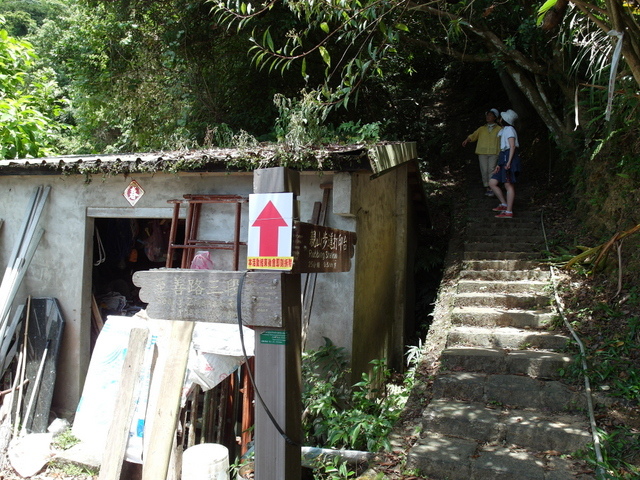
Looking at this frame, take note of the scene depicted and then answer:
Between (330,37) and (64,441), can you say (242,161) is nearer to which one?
(330,37)

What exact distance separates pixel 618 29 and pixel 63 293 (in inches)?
269

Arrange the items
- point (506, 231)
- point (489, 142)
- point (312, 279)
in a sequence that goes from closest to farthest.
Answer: point (312, 279), point (506, 231), point (489, 142)

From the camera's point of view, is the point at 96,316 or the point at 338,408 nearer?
the point at 338,408

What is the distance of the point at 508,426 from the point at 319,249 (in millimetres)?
2268

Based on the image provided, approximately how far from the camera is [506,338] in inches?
216

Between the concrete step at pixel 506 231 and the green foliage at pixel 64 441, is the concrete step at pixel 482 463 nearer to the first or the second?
the green foliage at pixel 64 441

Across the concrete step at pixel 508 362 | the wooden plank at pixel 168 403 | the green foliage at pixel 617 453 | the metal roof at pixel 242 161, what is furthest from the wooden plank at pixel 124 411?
the green foliage at pixel 617 453

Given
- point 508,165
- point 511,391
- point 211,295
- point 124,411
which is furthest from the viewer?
point 508,165

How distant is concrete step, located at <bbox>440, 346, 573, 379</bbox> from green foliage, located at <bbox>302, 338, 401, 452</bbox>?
0.71m

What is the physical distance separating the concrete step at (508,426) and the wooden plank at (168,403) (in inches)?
80.0

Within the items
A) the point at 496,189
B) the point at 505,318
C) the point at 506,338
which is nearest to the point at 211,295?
the point at 506,338

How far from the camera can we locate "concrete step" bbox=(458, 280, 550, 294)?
6457 millimetres

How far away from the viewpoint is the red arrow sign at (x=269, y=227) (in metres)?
2.81

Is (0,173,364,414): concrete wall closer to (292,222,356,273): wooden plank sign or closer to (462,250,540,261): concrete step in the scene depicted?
(292,222,356,273): wooden plank sign
